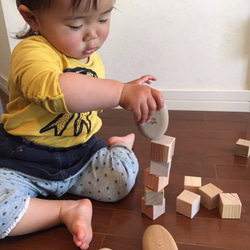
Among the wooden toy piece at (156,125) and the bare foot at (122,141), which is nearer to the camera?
the wooden toy piece at (156,125)

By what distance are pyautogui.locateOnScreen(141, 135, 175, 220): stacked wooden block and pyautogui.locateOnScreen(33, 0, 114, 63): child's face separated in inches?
11.1

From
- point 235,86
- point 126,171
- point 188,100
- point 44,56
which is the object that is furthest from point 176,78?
point 44,56

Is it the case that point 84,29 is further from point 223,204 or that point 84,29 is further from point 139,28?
point 139,28

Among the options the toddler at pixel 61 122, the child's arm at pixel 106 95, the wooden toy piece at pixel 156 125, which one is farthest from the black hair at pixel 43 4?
the wooden toy piece at pixel 156 125

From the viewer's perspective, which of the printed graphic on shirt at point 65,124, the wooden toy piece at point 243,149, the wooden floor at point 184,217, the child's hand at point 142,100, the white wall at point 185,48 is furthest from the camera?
the white wall at point 185,48

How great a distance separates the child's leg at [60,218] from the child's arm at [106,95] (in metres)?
0.26

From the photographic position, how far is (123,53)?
1.37 metres

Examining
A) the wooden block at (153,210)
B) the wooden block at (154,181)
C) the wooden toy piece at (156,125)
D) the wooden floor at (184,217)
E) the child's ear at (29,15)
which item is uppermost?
the child's ear at (29,15)

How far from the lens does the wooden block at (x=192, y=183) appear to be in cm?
77

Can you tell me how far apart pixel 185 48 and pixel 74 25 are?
2.62 ft

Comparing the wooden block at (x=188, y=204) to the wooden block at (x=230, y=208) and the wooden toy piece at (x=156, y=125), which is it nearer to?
the wooden block at (x=230, y=208)

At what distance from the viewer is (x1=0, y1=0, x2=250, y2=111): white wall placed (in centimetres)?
124

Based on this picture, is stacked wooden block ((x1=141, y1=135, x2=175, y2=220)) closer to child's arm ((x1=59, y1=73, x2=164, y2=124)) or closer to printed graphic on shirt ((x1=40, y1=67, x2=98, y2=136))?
child's arm ((x1=59, y1=73, x2=164, y2=124))

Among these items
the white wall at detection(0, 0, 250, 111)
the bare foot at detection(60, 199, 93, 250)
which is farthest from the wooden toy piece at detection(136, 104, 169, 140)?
the white wall at detection(0, 0, 250, 111)
